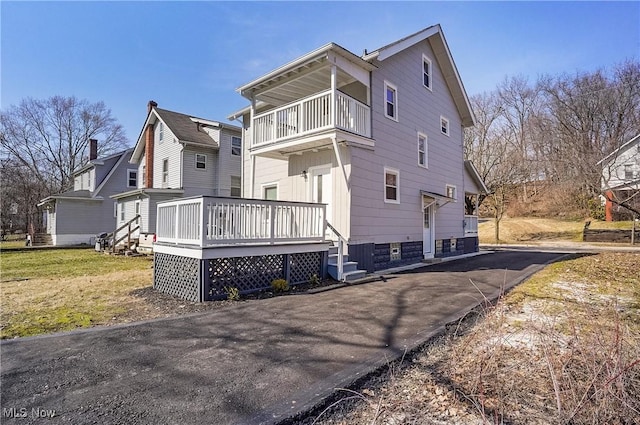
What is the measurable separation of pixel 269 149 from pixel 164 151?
13.3m

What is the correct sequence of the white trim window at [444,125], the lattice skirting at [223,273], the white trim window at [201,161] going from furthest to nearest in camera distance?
1. the white trim window at [201,161]
2. the white trim window at [444,125]
3. the lattice skirting at [223,273]

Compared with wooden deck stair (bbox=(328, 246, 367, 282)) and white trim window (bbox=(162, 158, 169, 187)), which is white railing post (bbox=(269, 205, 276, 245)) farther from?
white trim window (bbox=(162, 158, 169, 187))

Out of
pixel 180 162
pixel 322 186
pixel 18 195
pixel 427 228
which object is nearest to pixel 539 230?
pixel 427 228

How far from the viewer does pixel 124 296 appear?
24.4 ft

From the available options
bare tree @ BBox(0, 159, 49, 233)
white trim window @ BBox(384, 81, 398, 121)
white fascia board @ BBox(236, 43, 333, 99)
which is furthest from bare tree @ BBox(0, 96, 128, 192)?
white trim window @ BBox(384, 81, 398, 121)

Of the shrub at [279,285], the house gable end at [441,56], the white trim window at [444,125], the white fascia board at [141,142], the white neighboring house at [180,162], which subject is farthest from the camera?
the white fascia board at [141,142]

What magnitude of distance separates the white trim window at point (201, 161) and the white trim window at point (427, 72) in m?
13.7

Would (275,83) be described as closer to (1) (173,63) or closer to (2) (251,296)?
(1) (173,63)

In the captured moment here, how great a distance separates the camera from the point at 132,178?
26859 mm

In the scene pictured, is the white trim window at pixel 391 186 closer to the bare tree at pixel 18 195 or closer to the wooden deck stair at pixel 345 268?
the wooden deck stair at pixel 345 268

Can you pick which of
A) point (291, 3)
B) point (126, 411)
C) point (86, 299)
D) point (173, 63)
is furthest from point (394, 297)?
point (173, 63)

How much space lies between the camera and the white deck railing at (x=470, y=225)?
17.6 m

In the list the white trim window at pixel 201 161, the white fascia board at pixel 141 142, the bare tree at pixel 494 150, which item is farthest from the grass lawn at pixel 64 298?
the bare tree at pixel 494 150

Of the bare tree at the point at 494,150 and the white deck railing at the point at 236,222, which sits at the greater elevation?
the bare tree at the point at 494,150
